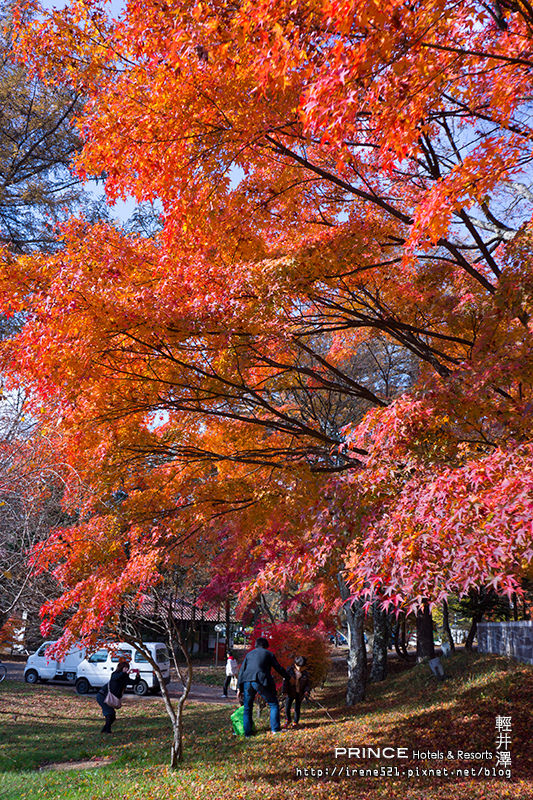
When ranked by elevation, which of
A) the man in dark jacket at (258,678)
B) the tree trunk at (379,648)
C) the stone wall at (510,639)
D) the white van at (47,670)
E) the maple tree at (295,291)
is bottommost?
the white van at (47,670)

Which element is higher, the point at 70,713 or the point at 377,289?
the point at 377,289

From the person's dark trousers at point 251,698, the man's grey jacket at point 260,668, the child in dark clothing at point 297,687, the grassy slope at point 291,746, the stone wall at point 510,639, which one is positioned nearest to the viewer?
the grassy slope at point 291,746

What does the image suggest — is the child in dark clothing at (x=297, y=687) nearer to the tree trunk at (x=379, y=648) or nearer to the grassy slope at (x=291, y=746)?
the grassy slope at (x=291, y=746)

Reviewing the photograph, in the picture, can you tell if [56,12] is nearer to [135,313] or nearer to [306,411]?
[135,313]

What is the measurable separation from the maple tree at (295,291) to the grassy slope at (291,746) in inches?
91.4

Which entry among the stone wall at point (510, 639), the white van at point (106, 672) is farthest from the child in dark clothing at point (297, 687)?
the white van at point (106, 672)

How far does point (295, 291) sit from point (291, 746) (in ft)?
23.2

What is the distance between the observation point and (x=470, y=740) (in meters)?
7.66

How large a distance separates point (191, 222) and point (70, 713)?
1482 centimetres

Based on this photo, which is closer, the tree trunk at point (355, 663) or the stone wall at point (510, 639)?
the stone wall at point (510, 639)

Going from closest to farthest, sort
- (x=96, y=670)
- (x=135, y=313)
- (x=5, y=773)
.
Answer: (x=135, y=313)
(x=5, y=773)
(x=96, y=670)

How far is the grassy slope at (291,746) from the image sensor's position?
6.15 metres

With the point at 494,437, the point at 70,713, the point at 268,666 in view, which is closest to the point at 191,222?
the point at 494,437

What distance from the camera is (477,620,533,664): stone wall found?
11180 millimetres
